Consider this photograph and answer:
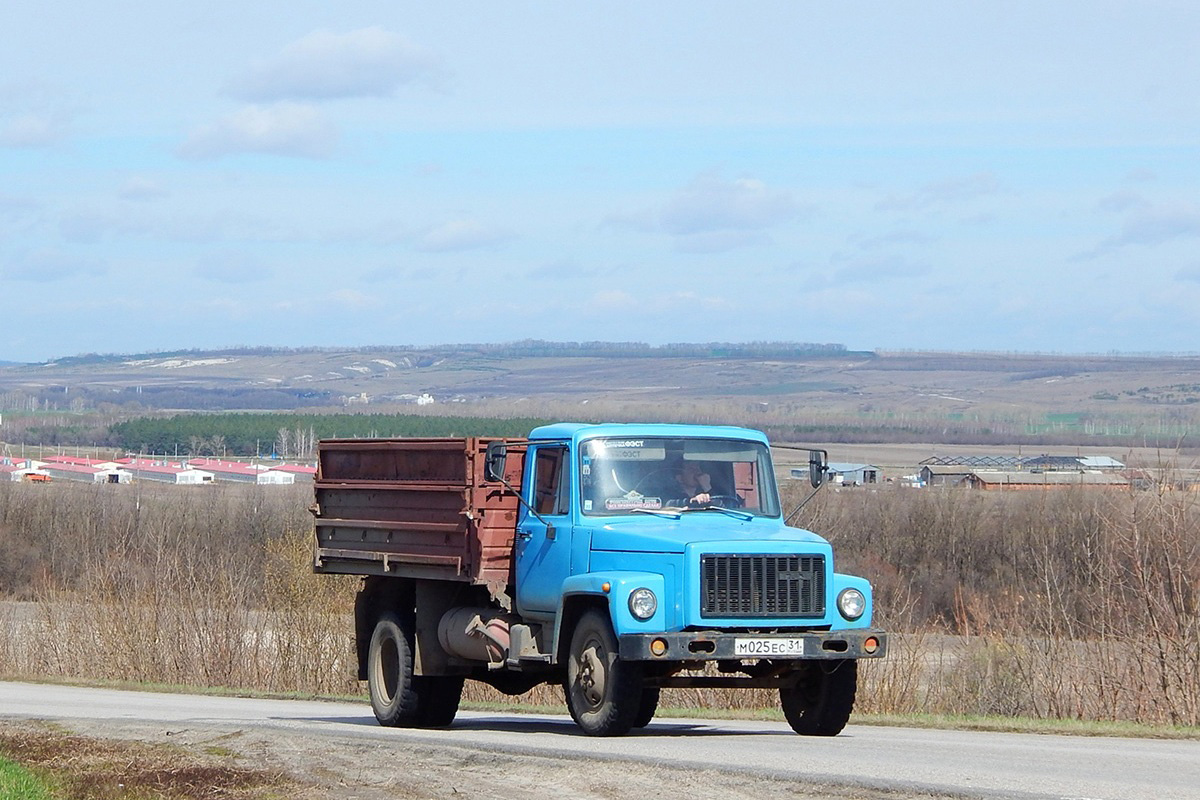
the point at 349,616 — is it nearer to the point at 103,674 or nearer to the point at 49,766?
the point at 103,674

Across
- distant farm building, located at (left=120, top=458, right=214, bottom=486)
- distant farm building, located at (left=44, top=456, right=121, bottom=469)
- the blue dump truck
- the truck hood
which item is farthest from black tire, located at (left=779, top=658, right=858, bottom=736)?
distant farm building, located at (left=44, top=456, right=121, bottom=469)

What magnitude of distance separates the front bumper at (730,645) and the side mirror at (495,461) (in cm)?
214

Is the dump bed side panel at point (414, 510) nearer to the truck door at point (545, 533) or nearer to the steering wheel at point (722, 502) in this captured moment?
the truck door at point (545, 533)

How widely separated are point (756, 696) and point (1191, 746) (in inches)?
455

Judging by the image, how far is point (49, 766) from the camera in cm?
1356

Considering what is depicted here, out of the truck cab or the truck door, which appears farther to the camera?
the truck door

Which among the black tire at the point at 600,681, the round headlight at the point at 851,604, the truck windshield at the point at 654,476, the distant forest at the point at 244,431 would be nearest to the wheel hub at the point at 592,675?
the black tire at the point at 600,681

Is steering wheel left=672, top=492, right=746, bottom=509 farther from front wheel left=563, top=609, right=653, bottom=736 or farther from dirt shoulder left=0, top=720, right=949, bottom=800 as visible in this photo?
dirt shoulder left=0, top=720, right=949, bottom=800

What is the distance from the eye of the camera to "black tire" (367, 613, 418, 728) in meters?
16.4

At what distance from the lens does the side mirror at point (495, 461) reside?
14422mm

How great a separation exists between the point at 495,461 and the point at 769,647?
9.89 ft

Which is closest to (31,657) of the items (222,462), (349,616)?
(349,616)

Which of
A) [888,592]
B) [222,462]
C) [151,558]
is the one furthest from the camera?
[222,462]

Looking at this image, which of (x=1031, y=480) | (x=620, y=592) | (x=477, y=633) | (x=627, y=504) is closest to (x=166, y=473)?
(x=1031, y=480)
